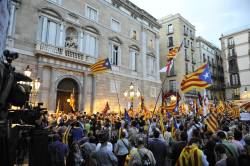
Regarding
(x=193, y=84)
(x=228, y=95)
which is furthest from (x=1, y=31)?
(x=228, y=95)

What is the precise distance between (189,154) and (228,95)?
140ft

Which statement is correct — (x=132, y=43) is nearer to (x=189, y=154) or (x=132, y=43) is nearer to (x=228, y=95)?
(x=189, y=154)

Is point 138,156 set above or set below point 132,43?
below

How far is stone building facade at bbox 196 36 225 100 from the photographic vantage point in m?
40.2

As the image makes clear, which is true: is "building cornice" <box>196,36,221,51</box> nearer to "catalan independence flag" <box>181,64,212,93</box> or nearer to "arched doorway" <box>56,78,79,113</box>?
"arched doorway" <box>56,78,79,113</box>

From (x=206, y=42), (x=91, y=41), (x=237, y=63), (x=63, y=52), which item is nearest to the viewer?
(x=63, y=52)

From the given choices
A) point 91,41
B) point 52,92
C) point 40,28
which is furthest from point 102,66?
point 40,28

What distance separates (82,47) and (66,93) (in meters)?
4.62

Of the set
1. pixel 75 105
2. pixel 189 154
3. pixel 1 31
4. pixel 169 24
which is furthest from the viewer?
pixel 169 24

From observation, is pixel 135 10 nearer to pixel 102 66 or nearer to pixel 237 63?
pixel 102 66

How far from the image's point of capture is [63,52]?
54.0ft

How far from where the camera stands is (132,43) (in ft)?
78.9

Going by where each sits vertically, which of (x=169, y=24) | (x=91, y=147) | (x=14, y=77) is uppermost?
(x=169, y=24)

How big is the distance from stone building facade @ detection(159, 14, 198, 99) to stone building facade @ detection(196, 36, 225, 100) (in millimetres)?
3223
